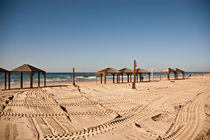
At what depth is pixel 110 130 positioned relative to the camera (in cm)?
354

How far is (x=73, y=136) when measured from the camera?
10.4ft

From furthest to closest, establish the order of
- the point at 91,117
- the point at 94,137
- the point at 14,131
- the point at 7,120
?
the point at 91,117, the point at 7,120, the point at 14,131, the point at 94,137

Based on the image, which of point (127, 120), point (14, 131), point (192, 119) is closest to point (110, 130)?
point (127, 120)

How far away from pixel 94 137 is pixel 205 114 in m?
4.63

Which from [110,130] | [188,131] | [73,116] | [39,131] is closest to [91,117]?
[73,116]

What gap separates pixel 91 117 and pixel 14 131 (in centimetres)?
238

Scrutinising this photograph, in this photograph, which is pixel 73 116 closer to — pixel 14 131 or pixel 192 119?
pixel 14 131

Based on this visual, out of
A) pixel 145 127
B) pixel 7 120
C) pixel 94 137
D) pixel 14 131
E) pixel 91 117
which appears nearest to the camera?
pixel 94 137

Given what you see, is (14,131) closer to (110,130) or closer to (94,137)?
(94,137)

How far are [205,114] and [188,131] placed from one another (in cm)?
209

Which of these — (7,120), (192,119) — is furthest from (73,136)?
(192,119)

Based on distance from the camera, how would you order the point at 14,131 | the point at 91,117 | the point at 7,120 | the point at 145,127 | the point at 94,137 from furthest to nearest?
1. the point at 91,117
2. the point at 7,120
3. the point at 145,127
4. the point at 14,131
5. the point at 94,137

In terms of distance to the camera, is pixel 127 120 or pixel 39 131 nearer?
pixel 39 131

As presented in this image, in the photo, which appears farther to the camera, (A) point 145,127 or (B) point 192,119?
(B) point 192,119
